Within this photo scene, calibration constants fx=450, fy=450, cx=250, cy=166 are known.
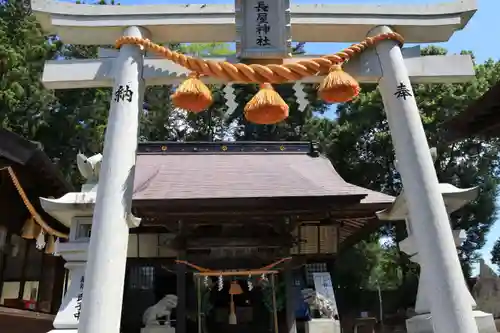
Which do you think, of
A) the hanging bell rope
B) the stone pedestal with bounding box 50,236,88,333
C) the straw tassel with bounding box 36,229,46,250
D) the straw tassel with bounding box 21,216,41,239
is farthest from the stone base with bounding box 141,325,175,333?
the hanging bell rope

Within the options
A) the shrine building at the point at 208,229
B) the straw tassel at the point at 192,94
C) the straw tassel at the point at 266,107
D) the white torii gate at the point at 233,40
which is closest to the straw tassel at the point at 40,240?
the shrine building at the point at 208,229

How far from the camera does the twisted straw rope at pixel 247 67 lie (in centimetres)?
423

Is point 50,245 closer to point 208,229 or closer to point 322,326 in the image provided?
point 208,229

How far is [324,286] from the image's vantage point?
914cm

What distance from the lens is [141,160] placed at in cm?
1043

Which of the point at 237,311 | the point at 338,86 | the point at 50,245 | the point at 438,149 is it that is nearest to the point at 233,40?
the point at 338,86

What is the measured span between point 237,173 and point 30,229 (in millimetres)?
3804

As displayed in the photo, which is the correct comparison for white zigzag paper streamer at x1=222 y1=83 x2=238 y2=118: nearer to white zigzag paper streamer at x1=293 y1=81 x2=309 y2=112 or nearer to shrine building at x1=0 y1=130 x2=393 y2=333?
white zigzag paper streamer at x1=293 y1=81 x2=309 y2=112

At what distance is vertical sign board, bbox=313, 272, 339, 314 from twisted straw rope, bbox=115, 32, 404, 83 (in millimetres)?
5717

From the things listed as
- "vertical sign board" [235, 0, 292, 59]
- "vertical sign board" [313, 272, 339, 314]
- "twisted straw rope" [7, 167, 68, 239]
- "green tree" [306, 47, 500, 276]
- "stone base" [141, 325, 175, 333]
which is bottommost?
"stone base" [141, 325, 175, 333]

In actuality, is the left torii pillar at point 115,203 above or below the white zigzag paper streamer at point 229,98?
below

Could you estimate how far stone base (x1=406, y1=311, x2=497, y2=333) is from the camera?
15.3 feet

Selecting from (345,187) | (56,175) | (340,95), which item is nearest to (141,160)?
(56,175)

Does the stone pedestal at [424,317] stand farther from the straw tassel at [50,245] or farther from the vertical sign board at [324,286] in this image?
the straw tassel at [50,245]
